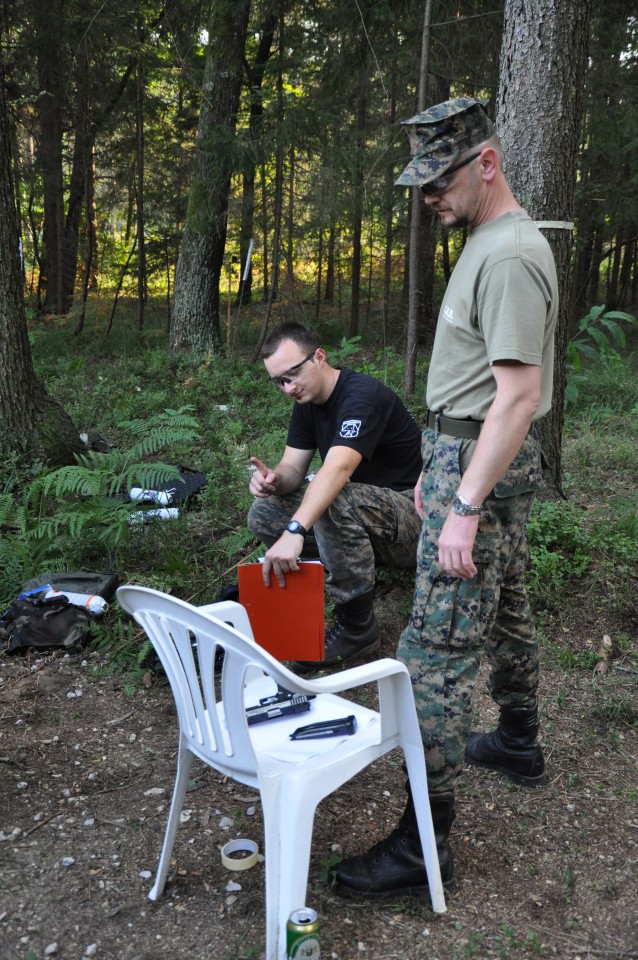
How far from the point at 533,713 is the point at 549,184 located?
2634 mm

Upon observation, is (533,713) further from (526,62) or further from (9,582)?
(526,62)

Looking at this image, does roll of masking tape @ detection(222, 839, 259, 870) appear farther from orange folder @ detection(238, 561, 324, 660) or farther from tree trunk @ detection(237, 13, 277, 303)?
tree trunk @ detection(237, 13, 277, 303)

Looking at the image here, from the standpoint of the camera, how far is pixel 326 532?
3.50m

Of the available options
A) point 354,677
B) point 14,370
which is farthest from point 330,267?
point 354,677

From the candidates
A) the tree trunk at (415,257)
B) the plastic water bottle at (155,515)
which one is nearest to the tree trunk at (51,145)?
the tree trunk at (415,257)

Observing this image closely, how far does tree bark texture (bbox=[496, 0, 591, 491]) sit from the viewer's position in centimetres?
393

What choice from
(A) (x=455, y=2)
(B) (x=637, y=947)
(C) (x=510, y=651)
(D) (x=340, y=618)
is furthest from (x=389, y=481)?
(A) (x=455, y=2)

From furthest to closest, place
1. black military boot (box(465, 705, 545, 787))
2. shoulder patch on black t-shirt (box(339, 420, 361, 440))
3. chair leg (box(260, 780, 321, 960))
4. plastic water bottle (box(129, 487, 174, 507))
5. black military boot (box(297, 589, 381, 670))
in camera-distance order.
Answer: plastic water bottle (box(129, 487, 174, 507)), black military boot (box(297, 589, 381, 670)), shoulder patch on black t-shirt (box(339, 420, 361, 440)), black military boot (box(465, 705, 545, 787)), chair leg (box(260, 780, 321, 960))

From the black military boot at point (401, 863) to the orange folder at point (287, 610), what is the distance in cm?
88

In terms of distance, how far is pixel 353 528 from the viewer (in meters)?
3.51

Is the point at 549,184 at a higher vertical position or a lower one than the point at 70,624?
higher

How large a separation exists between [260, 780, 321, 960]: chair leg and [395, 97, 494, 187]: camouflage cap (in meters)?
1.59

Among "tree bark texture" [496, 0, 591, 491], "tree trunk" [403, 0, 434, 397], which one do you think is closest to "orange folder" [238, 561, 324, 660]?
"tree bark texture" [496, 0, 591, 491]

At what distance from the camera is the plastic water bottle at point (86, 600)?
3.90 m
